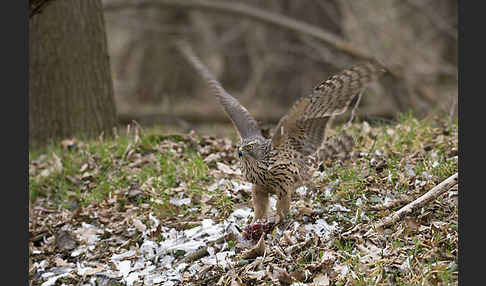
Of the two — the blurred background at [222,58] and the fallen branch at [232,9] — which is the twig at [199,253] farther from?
the fallen branch at [232,9]

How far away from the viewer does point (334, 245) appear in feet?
14.2

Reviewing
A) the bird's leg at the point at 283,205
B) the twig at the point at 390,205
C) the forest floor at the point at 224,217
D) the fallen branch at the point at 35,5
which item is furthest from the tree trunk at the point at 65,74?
the twig at the point at 390,205

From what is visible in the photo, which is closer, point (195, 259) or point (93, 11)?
point (195, 259)

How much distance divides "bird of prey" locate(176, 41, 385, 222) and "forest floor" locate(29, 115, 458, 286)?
0.33 meters

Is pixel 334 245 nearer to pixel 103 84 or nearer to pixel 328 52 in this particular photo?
pixel 103 84

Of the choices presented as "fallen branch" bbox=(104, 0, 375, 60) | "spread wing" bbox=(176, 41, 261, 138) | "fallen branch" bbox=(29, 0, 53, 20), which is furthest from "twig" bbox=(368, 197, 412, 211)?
"fallen branch" bbox=(104, 0, 375, 60)

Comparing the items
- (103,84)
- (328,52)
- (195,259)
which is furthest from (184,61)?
(195,259)

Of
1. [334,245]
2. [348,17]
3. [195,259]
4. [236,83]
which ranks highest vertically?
[348,17]

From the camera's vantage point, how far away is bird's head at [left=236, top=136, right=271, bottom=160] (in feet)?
14.2

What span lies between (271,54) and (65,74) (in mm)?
7729

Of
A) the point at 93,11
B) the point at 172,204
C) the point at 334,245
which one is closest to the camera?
the point at 334,245

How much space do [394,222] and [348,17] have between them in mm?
10347

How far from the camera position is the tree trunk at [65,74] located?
293 inches

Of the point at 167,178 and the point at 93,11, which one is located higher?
the point at 93,11
